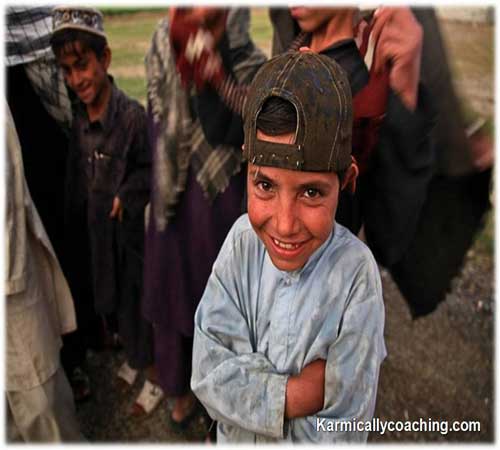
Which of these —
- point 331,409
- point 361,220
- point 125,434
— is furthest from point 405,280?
point 125,434

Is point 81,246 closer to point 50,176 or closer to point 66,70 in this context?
point 50,176

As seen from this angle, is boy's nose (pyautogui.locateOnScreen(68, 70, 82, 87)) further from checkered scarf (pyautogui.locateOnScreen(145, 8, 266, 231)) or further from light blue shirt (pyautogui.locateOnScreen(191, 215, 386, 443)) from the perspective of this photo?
light blue shirt (pyautogui.locateOnScreen(191, 215, 386, 443))

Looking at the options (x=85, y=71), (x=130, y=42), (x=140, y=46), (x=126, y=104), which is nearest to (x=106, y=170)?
(x=126, y=104)

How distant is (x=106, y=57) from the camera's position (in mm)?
1950

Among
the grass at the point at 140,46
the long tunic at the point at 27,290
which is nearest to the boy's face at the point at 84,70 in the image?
the grass at the point at 140,46

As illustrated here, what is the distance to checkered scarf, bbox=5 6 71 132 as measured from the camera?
189 cm

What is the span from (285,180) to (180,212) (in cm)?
96

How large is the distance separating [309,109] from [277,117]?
2.7 inches

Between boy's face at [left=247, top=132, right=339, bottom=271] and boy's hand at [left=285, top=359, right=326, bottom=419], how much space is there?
0.89 feet

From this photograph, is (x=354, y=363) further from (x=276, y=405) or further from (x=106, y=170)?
(x=106, y=170)

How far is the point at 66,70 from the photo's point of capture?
1.90 m

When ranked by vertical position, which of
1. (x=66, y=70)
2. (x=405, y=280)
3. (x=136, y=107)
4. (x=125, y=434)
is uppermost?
(x=66, y=70)

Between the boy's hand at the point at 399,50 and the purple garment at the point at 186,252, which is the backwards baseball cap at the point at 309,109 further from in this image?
the purple garment at the point at 186,252

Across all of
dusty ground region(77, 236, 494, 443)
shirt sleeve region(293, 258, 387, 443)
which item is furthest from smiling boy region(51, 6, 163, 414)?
shirt sleeve region(293, 258, 387, 443)
